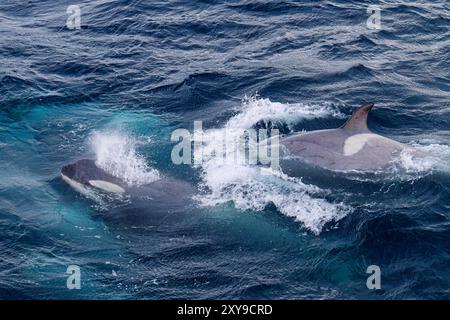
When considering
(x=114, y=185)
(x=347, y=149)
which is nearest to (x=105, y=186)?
(x=114, y=185)

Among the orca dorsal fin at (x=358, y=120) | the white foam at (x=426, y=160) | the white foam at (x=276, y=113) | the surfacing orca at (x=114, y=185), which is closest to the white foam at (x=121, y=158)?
the surfacing orca at (x=114, y=185)

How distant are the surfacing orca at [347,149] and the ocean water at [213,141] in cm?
47

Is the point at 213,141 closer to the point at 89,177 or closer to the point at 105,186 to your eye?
the point at 105,186

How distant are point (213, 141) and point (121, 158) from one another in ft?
11.0

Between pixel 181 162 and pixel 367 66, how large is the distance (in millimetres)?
11123

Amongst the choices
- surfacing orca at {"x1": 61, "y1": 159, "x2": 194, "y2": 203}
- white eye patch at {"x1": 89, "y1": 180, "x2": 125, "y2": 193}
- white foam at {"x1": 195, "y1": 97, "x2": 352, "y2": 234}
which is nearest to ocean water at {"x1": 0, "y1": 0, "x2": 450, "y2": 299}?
white foam at {"x1": 195, "y1": 97, "x2": 352, "y2": 234}

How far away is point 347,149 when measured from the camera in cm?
2080

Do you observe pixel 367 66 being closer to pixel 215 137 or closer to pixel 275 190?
pixel 215 137

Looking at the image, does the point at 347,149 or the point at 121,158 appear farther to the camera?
the point at 121,158

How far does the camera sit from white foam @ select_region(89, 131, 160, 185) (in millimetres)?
20844

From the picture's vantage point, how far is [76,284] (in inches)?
653

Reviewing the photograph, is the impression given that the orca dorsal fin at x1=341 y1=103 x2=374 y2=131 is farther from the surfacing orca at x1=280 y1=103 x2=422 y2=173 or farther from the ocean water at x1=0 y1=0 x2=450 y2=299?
the ocean water at x1=0 y1=0 x2=450 y2=299

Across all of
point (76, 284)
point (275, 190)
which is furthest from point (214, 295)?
point (275, 190)
